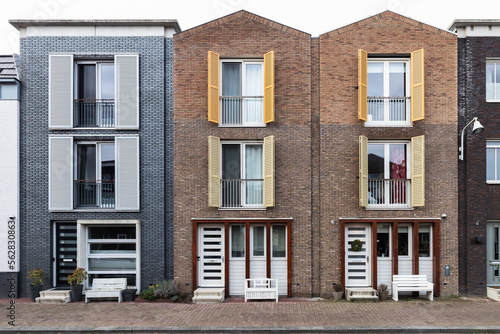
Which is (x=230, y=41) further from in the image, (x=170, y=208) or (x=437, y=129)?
(x=437, y=129)

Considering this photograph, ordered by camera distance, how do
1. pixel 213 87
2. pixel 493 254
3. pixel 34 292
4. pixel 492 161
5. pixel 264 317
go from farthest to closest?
1. pixel 492 161
2. pixel 493 254
3. pixel 213 87
4. pixel 34 292
5. pixel 264 317

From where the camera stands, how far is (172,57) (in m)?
11.4

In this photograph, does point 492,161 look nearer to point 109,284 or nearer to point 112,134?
point 112,134

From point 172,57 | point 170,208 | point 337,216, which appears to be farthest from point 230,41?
point 337,216

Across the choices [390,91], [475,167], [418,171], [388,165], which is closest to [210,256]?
[388,165]

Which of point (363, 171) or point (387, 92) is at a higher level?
point (387, 92)

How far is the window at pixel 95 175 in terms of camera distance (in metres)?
11.4

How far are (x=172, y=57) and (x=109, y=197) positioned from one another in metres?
5.05

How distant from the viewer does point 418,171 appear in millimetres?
10820

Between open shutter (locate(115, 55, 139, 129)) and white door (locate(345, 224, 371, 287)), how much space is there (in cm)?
784

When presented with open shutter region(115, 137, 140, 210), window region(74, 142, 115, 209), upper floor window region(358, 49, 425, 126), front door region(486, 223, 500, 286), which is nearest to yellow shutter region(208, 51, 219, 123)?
open shutter region(115, 137, 140, 210)

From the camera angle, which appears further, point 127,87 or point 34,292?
point 127,87

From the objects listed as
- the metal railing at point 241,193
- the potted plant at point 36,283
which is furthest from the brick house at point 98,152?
the metal railing at point 241,193

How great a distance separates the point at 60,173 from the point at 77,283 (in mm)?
3503
